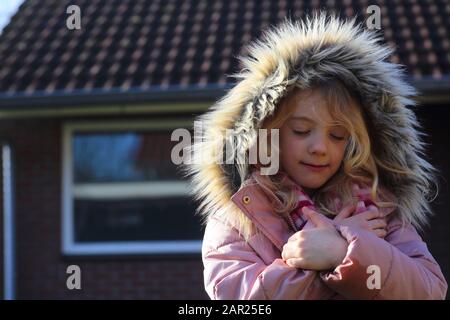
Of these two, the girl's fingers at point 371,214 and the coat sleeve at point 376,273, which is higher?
the girl's fingers at point 371,214

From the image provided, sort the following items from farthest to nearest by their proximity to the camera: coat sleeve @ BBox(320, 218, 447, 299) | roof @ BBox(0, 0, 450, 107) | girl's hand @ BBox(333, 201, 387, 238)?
roof @ BBox(0, 0, 450, 107) → girl's hand @ BBox(333, 201, 387, 238) → coat sleeve @ BBox(320, 218, 447, 299)

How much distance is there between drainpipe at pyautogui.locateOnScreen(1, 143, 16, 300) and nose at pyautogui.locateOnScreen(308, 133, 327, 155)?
561cm

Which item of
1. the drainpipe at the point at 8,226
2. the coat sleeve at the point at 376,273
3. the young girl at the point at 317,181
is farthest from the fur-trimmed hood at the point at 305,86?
the drainpipe at the point at 8,226

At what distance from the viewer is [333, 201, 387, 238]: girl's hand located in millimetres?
2186

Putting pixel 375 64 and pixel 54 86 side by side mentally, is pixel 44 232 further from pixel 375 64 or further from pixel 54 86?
pixel 375 64

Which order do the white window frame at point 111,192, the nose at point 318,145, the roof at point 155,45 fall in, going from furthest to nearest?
the white window frame at point 111,192, the roof at point 155,45, the nose at point 318,145

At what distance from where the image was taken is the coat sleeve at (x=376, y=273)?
81.7 inches

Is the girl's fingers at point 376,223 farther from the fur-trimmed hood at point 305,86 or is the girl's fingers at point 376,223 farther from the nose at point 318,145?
the nose at point 318,145

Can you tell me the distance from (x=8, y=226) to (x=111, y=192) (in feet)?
3.27

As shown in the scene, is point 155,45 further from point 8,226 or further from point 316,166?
point 316,166

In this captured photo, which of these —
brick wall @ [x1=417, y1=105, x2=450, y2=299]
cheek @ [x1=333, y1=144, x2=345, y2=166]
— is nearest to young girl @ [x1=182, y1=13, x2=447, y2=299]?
cheek @ [x1=333, y1=144, x2=345, y2=166]

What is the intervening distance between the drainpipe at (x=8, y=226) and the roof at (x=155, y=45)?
2.54 ft

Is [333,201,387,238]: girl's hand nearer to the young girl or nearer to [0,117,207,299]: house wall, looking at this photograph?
the young girl

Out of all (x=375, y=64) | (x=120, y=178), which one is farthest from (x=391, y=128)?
(x=120, y=178)
